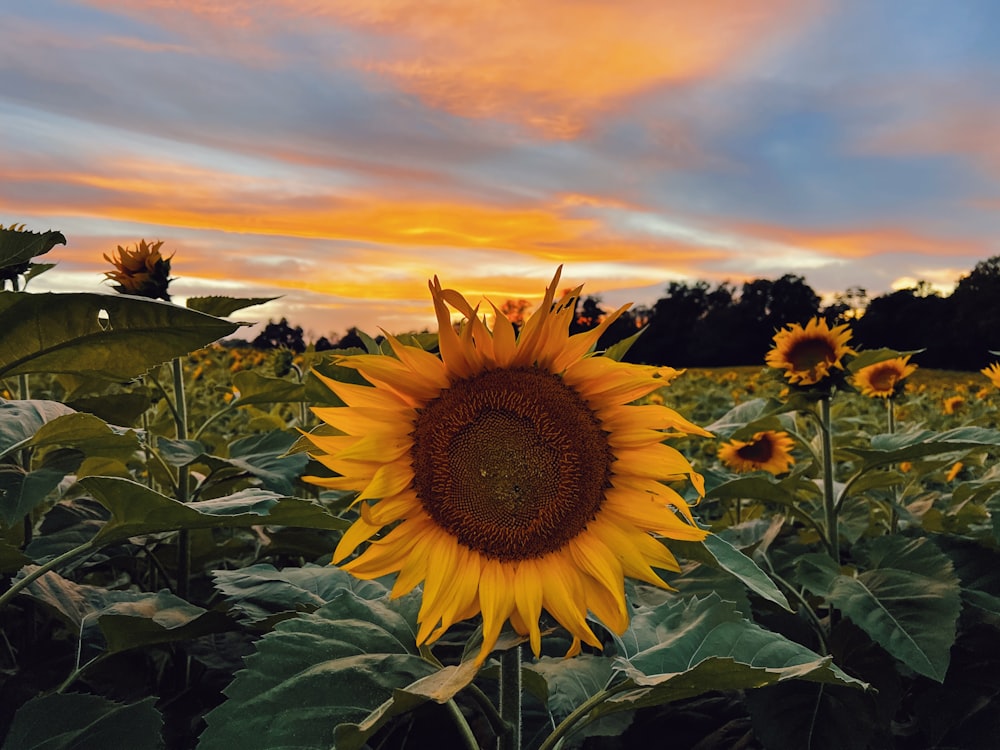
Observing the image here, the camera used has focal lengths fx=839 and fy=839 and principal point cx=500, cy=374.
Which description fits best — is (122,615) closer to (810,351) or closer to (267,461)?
(267,461)

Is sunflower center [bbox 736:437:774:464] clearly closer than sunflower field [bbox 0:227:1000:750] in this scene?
No

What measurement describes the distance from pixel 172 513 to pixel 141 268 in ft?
5.45

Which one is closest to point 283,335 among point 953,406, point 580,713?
point 580,713

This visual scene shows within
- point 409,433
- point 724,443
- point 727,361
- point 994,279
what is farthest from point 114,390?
point 994,279

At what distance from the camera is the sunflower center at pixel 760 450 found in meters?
4.39

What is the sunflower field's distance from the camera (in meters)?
1.16

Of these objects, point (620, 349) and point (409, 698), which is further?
point (620, 349)

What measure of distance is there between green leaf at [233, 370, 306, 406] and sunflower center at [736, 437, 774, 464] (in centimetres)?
281

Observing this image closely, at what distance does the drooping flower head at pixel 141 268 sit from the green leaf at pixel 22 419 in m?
1.22

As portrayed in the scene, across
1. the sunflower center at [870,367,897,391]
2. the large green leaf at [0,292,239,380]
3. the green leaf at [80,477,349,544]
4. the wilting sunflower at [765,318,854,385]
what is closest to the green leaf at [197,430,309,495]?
the green leaf at [80,477,349,544]

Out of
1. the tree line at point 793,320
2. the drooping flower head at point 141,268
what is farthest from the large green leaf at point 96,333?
the tree line at point 793,320

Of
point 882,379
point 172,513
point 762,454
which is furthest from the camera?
point 882,379

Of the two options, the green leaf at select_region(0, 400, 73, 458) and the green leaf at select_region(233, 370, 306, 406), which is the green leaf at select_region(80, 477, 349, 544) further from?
the green leaf at select_region(233, 370, 306, 406)

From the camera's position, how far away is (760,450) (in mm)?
4398
